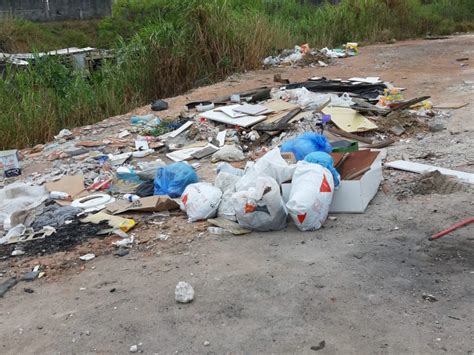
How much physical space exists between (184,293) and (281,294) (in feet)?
1.85

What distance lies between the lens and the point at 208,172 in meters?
5.59

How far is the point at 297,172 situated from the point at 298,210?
0.37 m

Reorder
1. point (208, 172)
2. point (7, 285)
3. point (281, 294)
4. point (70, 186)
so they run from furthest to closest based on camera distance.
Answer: point (208, 172), point (70, 186), point (7, 285), point (281, 294)

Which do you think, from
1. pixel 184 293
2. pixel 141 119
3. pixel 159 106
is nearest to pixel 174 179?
pixel 184 293

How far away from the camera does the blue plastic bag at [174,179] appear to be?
490 cm

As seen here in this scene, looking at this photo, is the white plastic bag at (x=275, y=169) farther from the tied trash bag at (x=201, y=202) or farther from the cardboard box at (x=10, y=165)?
the cardboard box at (x=10, y=165)

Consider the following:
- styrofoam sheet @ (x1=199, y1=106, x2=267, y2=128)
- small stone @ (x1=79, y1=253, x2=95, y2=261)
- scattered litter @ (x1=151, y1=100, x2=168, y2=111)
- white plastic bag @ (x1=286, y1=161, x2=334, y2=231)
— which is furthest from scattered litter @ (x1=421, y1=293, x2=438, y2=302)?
scattered litter @ (x1=151, y1=100, x2=168, y2=111)

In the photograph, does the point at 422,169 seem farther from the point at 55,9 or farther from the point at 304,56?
the point at 55,9

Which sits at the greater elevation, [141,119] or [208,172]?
[208,172]

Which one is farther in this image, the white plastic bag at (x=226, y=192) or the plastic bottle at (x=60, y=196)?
the plastic bottle at (x=60, y=196)

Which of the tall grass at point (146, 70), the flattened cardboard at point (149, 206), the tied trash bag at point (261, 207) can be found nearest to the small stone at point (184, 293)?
the tied trash bag at point (261, 207)

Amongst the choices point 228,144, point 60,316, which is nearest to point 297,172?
point 60,316

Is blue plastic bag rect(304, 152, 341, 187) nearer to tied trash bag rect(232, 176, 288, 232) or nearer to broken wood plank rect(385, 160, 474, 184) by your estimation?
tied trash bag rect(232, 176, 288, 232)

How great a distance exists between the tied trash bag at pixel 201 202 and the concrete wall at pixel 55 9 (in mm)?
21323
